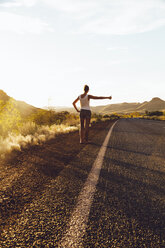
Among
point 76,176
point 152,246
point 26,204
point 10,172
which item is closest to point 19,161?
point 10,172

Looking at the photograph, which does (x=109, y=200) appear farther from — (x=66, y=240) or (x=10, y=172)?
(x=10, y=172)

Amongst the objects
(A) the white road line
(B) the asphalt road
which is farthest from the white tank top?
(A) the white road line

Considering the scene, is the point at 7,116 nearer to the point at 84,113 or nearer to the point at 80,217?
the point at 84,113

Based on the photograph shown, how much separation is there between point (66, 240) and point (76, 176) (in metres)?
1.59

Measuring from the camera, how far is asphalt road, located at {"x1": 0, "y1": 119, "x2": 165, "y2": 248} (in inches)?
62.8

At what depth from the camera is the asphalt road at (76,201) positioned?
5.23ft

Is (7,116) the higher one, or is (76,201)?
(7,116)

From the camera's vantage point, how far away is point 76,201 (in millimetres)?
2250

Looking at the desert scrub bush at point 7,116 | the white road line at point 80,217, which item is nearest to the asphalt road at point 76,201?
the white road line at point 80,217

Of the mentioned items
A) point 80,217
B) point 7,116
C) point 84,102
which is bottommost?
point 80,217

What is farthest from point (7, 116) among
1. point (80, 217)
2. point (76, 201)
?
point (80, 217)

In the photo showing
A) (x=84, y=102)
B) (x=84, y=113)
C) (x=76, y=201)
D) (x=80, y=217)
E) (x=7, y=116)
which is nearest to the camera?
(x=80, y=217)

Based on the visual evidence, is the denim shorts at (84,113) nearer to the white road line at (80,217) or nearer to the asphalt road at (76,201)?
the asphalt road at (76,201)

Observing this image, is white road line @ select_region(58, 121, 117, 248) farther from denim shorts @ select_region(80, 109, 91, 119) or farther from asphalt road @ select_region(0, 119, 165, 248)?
denim shorts @ select_region(80, 109, 91, 119)
